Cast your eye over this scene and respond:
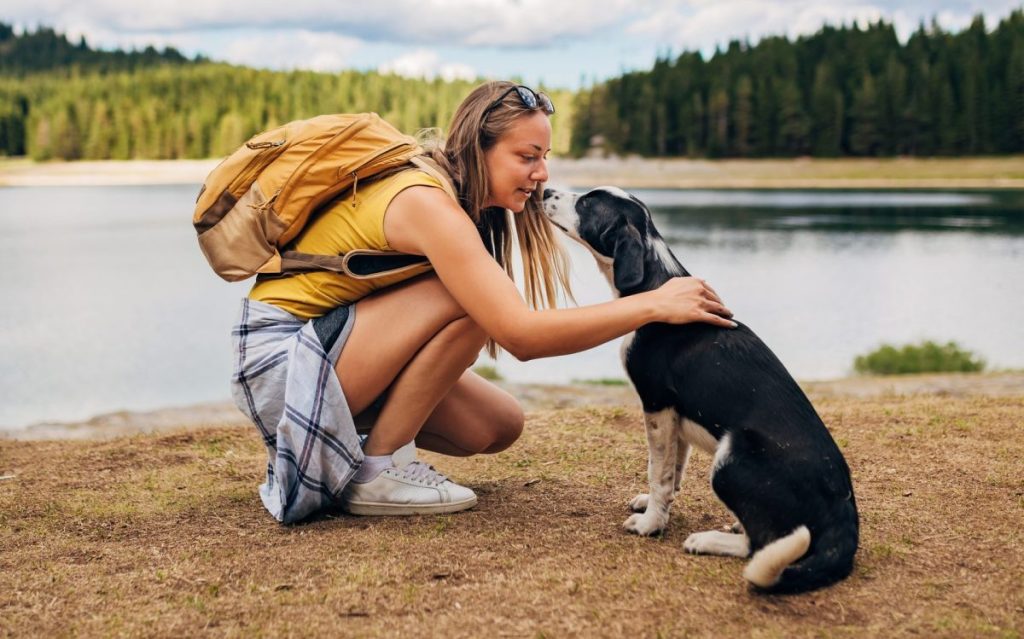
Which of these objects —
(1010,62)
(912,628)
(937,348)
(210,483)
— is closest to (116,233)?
(937,348)

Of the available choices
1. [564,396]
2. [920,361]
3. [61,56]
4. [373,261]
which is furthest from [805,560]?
[61,56]

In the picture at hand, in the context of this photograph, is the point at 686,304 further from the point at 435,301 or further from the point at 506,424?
the point at 506,424

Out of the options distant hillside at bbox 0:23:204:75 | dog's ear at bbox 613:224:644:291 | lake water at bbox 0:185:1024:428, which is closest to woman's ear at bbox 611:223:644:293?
dog's ear at bbox 613:224:644:291

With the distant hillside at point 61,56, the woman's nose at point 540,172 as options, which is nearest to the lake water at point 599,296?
the woman's nose at point 540,172

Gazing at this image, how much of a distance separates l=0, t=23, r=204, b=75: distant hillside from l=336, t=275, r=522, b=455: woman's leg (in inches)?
5865

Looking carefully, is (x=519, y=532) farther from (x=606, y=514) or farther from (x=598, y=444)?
(x=598, y=444)

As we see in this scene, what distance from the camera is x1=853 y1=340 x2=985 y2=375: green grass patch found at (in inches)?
406

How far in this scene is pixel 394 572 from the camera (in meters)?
2.76

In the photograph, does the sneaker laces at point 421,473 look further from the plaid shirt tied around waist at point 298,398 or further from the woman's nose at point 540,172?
the woman's nose at point 540,172

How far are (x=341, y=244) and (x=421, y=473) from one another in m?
0.88

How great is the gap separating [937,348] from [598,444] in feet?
25.2

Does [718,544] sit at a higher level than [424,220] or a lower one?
lower

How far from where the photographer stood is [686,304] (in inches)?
111

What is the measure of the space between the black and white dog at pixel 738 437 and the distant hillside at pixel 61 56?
5878 inches
